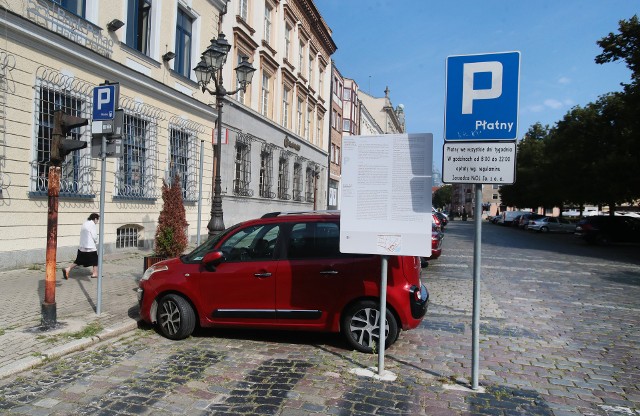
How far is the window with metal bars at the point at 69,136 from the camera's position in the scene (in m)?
10.4

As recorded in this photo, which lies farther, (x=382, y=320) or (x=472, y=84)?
(x=382, y=320)

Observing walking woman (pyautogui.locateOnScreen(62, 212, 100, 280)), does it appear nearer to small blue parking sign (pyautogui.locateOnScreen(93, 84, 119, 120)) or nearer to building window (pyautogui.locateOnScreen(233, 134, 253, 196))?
small blue parking sign (pyautogui.locateOnScreen(93, 84, 119, 120))

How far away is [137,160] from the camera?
46.5 ft

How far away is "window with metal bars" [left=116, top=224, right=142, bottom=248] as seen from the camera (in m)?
13.7

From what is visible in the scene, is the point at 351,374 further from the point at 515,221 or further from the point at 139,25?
the point at 515,221

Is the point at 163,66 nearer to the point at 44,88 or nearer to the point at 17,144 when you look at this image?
the point at 44,88

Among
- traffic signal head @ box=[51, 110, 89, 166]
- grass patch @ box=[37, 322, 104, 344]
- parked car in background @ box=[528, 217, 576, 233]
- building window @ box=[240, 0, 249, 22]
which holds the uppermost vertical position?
building window @ box=[240, 0, 249, 22]

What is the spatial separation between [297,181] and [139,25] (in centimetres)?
1736

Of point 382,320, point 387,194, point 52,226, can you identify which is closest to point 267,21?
point 52,226

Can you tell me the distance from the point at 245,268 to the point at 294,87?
24680 mm

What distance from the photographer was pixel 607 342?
239 inches

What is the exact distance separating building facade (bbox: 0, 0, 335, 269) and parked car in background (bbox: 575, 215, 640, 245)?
698 inches

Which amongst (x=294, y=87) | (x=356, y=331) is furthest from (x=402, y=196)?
(x=294, y=87)

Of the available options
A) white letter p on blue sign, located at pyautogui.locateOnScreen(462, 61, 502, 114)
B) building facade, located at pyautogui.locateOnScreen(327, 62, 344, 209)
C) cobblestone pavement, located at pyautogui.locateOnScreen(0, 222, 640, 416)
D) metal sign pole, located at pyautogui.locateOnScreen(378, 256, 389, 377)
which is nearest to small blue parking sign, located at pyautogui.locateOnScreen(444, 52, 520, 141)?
white letter p on blue sign, located at pyautogui.locateOnScreen(462, 61, 502, 114)
